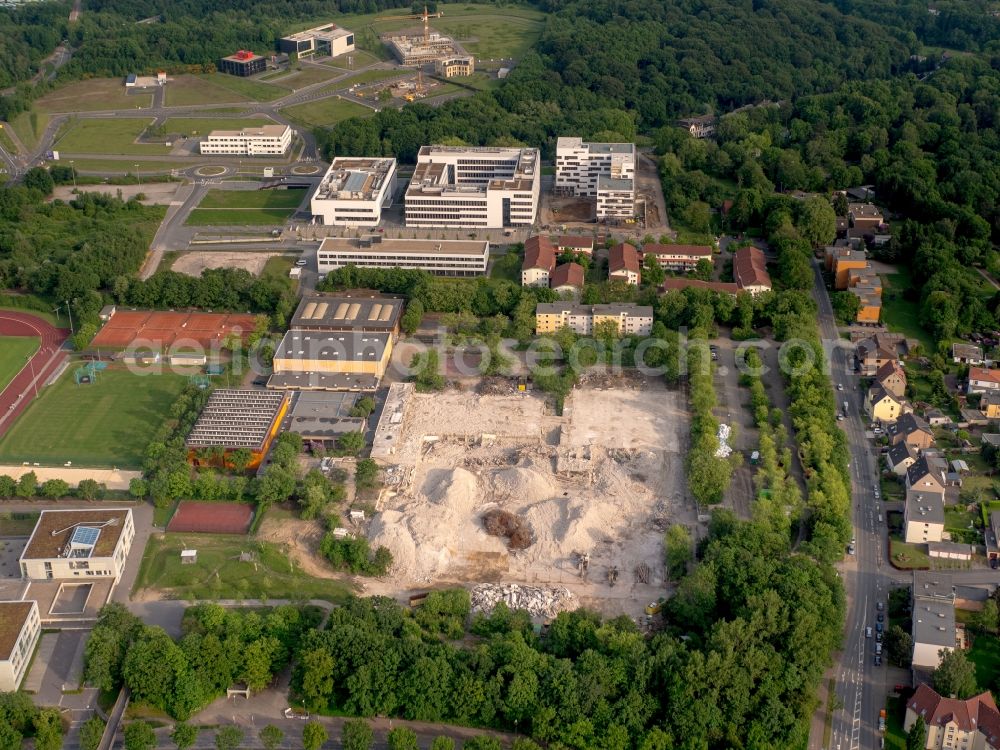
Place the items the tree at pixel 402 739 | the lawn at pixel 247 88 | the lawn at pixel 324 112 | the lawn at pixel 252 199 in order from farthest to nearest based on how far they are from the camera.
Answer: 1. the lawn at pixel 247 88
2. the lawn at pixel 324 112
3. the lawn at pixel 252 199
4. the tree at pixel 402 739

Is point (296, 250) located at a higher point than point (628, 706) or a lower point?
lower

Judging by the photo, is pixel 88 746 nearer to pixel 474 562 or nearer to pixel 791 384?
pixel 474 562

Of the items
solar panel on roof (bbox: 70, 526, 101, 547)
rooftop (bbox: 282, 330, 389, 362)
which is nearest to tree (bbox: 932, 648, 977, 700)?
rooftop (bbox: 282, 330, 389, 362)

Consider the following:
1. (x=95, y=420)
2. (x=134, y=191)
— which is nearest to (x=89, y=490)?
(x=95, y=420)

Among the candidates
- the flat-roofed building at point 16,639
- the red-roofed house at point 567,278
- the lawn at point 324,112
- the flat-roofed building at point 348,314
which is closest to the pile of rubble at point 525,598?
the flat-roofed building at point 16,639

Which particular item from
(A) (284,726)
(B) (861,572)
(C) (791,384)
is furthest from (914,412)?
(A) (284,726)

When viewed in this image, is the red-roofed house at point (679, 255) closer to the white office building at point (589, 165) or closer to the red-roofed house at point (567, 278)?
the red-roofed house at point (567, 278)
